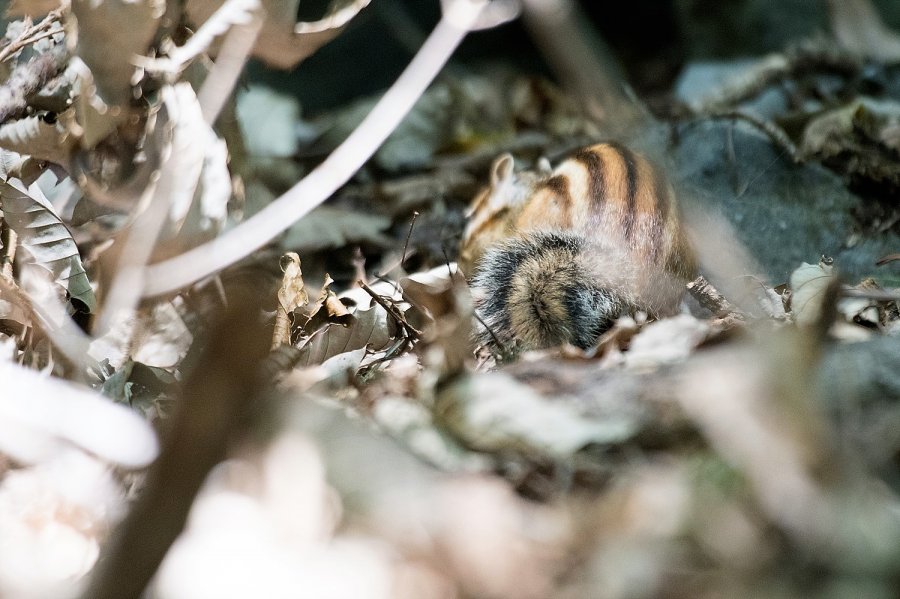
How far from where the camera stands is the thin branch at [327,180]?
9.18 feet

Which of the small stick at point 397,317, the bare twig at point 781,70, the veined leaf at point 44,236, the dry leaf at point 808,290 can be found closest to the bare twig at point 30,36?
the veined leaf at point 44,236

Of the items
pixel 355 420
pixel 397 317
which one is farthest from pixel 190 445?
pixel 397 317

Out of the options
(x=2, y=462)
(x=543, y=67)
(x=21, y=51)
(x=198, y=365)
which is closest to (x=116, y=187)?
(x=21, y=51)

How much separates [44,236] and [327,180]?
131 cm

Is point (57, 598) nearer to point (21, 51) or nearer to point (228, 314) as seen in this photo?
point (228, 314)

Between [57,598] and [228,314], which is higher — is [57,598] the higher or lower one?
the lower one

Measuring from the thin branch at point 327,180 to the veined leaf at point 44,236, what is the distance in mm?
486

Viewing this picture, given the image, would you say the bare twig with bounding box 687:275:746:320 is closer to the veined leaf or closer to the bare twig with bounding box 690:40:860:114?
the veined leaf

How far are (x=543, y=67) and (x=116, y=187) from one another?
543 centimetres

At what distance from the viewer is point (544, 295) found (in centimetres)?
366

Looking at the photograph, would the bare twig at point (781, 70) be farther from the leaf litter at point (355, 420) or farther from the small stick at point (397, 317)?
the small stick at point (397, 317)

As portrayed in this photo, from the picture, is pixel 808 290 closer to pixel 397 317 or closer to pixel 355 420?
pixel 397 317

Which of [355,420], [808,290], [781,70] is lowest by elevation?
[781,70]

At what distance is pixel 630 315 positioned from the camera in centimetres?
354
